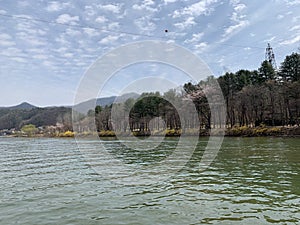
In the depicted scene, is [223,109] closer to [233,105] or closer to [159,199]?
[233,105]

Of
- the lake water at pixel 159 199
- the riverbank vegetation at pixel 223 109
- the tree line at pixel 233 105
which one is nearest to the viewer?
the lake water at pixel 159 199

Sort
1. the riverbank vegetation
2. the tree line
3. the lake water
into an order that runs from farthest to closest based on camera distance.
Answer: the tree line
the riverbank vegetation
the lake water

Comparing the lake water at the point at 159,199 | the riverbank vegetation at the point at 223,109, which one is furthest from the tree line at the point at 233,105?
the lake water at the point at 159,199

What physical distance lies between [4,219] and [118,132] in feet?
227

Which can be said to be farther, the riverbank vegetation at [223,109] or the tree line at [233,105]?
the tree line at [233,105]

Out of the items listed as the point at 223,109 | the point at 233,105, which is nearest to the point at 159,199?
the point at 233,105

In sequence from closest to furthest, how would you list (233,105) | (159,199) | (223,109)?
1. (159,199)
2. (233,105)
3. (223,109)

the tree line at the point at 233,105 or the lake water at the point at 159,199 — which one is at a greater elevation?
the tree line at the point at 233,105

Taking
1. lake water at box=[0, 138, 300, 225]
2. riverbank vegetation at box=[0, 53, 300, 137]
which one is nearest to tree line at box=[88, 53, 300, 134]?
riverbank vegetation at box=[0, 53, 300, 137]

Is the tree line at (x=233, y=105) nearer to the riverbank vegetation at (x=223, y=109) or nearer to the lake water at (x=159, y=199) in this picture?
the riverbank vegetation at (x=223, y=109)

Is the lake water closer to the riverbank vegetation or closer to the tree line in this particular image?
the riverbank vegetation

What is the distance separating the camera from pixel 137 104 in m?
71.6

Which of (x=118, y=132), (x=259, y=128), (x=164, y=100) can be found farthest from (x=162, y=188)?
(x=118, y=132)

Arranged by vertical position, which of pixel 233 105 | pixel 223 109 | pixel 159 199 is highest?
pixel 233 105
